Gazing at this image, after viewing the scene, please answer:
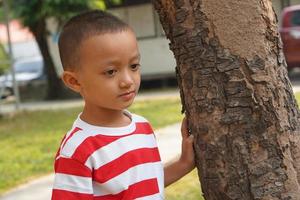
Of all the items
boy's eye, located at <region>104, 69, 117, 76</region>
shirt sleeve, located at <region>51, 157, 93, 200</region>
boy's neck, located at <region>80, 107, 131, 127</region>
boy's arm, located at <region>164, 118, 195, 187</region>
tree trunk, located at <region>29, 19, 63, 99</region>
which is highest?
boy's eye, located at <region>104, 69, 117, 76</region>

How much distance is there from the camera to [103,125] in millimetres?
2182

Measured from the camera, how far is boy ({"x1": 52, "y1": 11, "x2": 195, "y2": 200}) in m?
2.05

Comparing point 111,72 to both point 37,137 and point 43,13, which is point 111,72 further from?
point 43,13

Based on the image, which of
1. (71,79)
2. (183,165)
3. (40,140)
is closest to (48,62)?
(40,140)

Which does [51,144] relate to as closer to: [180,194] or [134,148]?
[180,194]

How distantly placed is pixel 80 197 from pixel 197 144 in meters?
0.54

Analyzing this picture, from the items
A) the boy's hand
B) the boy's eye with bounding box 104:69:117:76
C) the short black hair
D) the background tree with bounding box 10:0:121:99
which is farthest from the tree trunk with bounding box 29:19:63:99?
the boy's eye with bounding box 104:69:117:76

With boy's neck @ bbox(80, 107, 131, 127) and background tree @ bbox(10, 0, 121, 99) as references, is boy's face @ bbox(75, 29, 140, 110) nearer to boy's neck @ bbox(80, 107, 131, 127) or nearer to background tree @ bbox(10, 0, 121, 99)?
boy's neck @ bbox(80, 107, 131, 127)

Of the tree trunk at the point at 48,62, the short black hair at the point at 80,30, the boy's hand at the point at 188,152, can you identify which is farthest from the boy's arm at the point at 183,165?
the tree trunk at the point at 48,62

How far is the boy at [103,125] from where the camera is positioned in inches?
80.7

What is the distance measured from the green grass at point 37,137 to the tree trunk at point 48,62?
3.83 metres

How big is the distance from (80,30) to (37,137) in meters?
8.15

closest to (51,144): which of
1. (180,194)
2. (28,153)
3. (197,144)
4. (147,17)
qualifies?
(28,153)

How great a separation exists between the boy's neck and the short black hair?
0.57 feet
